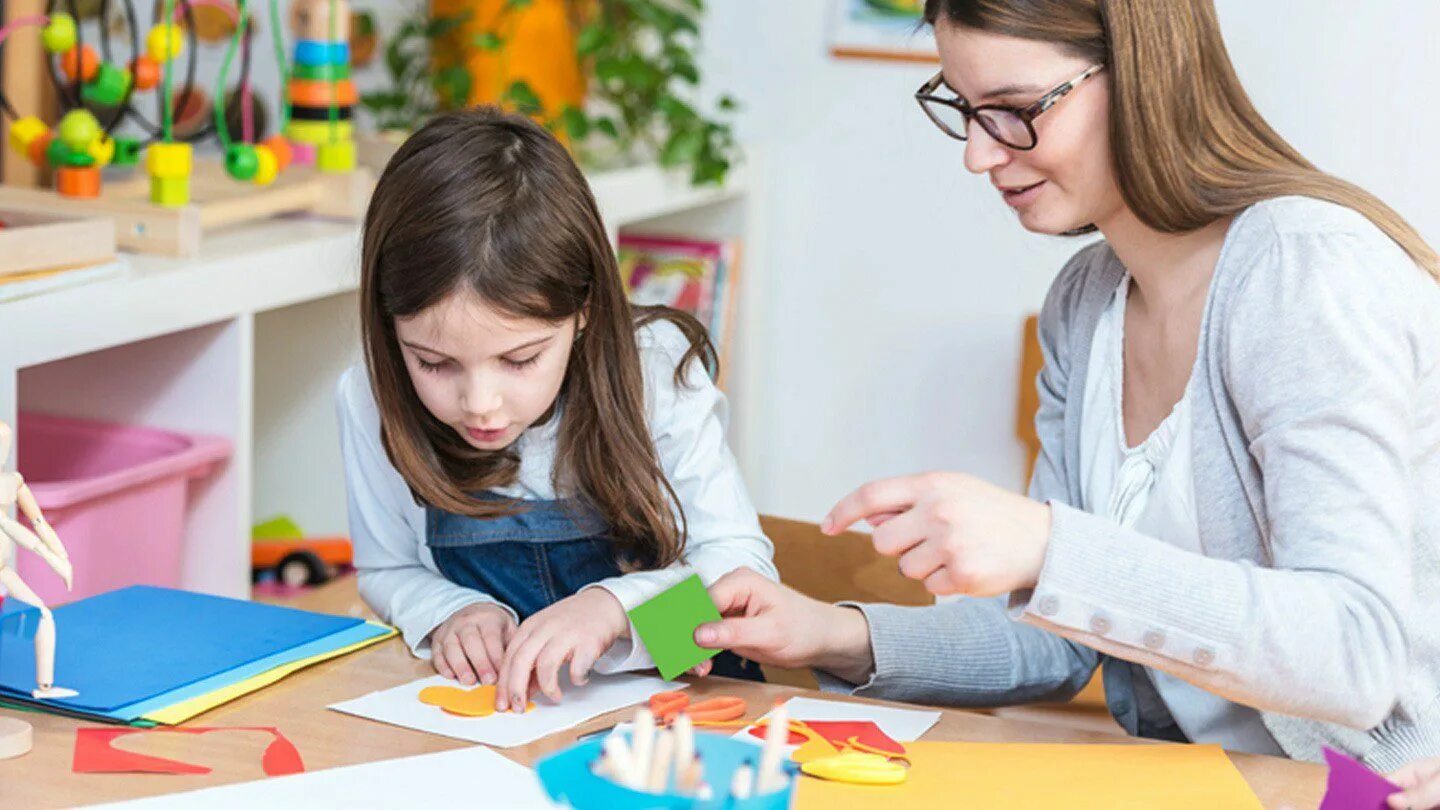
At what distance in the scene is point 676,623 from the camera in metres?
1.10

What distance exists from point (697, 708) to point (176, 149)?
0.98 meters

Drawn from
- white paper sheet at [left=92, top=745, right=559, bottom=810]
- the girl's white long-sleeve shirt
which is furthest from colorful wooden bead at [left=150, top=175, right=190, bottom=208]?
white paper sheet at [left=92, top=745, right=559, bottom=810]

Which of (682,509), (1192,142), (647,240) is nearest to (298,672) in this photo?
(682,509)

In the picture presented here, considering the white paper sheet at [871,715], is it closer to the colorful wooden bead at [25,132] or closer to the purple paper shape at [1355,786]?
the purple paper shape at [1355,786]

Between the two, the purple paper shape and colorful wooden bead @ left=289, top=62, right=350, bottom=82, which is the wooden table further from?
colorful wooden bead @ left=289, top=62, right=350, bottom=82

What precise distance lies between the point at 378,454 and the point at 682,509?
0.26 metres

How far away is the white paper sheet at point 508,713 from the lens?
3.38ft

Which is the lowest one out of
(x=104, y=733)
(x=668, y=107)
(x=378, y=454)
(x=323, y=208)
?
(x=104, y=733)

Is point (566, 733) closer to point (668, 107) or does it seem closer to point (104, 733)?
point (104, 733)

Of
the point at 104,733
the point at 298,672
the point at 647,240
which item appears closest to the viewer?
the point at 104,733

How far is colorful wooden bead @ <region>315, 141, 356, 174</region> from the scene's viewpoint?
6.51ft

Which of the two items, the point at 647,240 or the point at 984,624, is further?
the point at 647,240

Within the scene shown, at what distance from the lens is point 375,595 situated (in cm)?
132

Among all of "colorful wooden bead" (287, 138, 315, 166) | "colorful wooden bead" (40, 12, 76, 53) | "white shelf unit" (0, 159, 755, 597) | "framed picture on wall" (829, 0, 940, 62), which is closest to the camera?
"white shelf unit" (0, 159, 755, 597)
